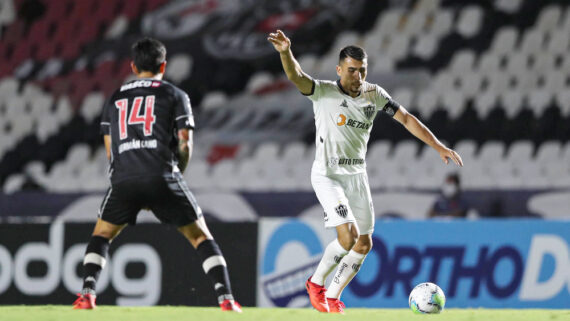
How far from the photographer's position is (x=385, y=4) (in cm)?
1505

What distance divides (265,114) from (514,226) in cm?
605

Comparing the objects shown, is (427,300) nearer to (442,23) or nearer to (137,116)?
(137,116)

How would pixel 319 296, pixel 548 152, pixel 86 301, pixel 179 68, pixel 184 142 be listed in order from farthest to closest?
pixel 179 68
pixel 548 152
pixel 319 296
pixel 86 301
pixel 184 142

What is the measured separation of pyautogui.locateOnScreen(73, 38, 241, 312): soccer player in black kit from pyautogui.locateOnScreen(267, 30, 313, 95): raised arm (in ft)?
2.18

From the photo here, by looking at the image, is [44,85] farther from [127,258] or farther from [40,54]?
[127,258]

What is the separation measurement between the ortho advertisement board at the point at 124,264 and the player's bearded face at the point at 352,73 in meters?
3.19

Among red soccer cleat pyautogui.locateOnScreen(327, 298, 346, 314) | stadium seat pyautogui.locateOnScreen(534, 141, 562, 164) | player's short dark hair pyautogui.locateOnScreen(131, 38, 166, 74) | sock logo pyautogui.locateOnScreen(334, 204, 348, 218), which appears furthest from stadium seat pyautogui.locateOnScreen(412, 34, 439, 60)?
player's short dark hair pyautogui.locateOnScreen(131, 38, 166, 74)

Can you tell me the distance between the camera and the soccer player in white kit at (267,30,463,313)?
586 centimetres

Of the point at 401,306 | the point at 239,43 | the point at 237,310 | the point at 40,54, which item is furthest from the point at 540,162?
the point at 40,54

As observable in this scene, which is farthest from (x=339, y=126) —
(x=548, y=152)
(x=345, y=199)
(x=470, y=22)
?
(x=470, y=22)

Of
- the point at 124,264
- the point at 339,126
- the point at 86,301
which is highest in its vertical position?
the point at 339,126

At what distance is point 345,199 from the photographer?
5.91m

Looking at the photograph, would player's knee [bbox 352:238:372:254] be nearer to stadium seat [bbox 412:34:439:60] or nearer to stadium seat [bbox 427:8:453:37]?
stadium seat [bbox 412:34:439:60]

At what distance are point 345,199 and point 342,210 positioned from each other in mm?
107
